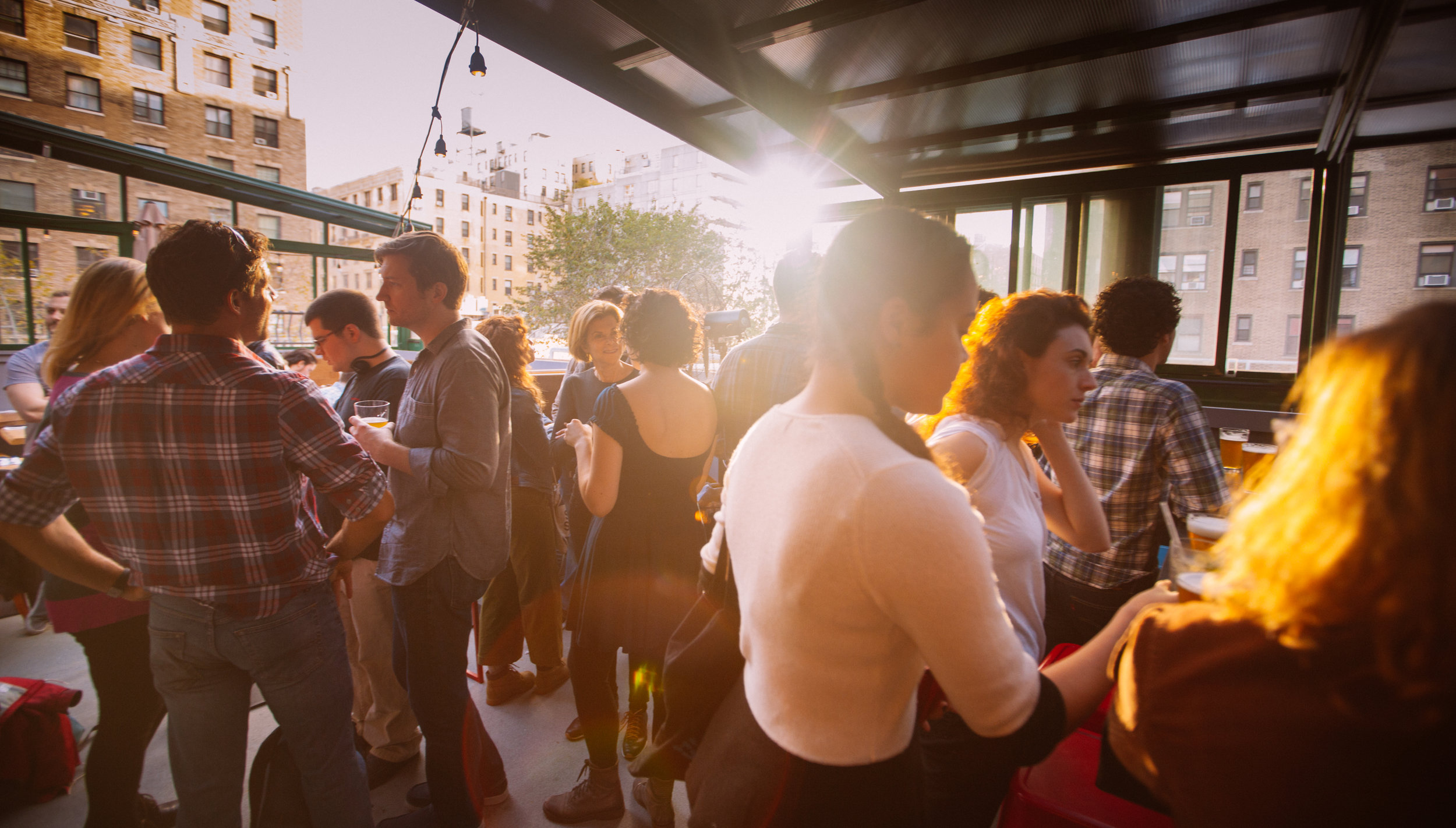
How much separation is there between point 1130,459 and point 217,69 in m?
45.5

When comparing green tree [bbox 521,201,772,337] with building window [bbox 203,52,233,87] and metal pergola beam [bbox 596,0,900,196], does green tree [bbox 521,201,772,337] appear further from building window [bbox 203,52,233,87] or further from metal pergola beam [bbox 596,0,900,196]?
metal pergola beam [bbox 596,0,900,196]

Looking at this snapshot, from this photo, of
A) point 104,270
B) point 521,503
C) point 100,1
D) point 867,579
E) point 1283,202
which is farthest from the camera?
point 100,1

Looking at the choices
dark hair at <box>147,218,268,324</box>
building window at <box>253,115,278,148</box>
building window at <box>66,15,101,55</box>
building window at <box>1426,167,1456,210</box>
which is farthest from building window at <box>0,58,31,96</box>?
building window at <box>1426,167,1456,210</box>

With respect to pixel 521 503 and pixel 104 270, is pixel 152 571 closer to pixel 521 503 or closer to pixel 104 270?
pixel 104 270

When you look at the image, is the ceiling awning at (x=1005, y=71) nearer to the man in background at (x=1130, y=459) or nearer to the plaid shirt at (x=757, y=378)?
the plaid shirt at (x=757, y=378)

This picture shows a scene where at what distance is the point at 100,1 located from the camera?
92.8 feet

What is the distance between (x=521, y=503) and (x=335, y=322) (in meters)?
1.39

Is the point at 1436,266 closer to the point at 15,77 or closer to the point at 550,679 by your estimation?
the point at 550,679

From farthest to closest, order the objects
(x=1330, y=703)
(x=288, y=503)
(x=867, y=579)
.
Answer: (x=288, y=503) < (x=867, y=579) < (x=1330, y=703)

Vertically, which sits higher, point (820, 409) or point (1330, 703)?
point (820, 409)

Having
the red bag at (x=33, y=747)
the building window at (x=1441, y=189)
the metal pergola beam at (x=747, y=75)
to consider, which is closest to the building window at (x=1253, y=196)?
the building window at (x=1441, y=189)

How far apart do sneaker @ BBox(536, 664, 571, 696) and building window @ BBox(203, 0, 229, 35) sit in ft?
Result: 147

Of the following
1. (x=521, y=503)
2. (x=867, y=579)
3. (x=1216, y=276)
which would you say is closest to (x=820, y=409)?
(x=867, y=579)

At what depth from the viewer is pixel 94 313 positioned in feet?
6.91
